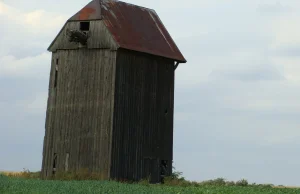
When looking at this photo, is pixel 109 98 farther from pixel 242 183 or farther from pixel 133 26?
pixel 242 183

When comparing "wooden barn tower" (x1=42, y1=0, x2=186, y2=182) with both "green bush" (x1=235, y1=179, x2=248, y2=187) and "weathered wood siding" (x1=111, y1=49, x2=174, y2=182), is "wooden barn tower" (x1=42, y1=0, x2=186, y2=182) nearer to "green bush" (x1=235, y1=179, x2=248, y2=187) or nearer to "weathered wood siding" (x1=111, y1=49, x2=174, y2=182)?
"weathered wood siding" (x1=111, y1=49, x2=174, y2=182)

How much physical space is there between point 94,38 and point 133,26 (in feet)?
10.2

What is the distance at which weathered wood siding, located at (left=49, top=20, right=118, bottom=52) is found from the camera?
115 ft

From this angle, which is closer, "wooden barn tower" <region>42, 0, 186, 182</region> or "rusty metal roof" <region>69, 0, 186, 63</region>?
"wooden barn tower" <region>42, 0, 186, 182</region>

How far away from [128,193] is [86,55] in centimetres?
1461

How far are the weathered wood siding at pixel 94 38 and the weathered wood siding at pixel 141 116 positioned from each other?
1.07 meters

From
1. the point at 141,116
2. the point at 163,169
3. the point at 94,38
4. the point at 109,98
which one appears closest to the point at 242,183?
the point at 163,169

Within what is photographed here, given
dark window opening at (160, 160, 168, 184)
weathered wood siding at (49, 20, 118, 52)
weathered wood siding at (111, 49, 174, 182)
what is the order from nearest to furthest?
1. weathered wood siding at (111, 49, 174, 182)
2. weathered wood siding at (49, 20, 118, 52)
3. dark window opening at (160, 160, 168, 184)

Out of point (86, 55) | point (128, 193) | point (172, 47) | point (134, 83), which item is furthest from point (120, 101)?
point (128, 193)

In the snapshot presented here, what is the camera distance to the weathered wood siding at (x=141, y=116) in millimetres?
34062

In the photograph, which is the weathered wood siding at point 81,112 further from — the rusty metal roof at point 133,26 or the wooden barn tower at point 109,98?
the rusty metal roof at point 133,26

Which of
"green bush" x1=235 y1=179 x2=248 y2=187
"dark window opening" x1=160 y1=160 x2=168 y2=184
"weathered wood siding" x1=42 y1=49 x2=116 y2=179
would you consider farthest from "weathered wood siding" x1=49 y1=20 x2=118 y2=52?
"green bush" x1=235 y1=179 x2=248 y2=187

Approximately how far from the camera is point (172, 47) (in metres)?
39.2

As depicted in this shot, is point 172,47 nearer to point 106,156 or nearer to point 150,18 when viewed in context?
point 150,18
